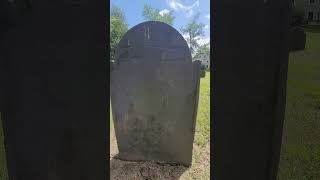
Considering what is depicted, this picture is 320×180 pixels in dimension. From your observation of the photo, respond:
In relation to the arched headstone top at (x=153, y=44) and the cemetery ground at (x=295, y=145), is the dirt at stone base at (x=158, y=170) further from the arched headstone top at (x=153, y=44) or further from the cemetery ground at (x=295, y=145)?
the arched headstone top at (x=153, y=44)

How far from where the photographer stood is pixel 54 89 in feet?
2.69

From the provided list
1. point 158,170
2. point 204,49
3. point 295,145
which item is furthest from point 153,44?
point 295,145

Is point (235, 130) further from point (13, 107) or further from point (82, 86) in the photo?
point (13, 107)

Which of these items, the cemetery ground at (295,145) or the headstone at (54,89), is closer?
the headstone at (54,89)

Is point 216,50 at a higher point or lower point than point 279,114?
higher

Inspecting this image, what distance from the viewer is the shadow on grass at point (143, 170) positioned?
2.80 m

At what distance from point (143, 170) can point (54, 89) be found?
2.24 metres

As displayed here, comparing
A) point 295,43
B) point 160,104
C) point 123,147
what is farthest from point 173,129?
point 295,43

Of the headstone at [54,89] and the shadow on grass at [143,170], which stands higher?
the headstone at [54,89]

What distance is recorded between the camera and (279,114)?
0.78 metres

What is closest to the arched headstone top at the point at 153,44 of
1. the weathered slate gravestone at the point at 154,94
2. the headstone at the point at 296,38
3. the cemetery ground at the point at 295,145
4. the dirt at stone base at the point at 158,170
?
the weathered slate gravestone at the point at 154,94

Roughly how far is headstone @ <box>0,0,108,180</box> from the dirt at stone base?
190cm

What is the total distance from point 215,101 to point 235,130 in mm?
→ 83

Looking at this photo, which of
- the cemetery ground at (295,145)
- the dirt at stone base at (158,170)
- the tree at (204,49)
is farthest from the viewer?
the dirt at stone base at (158,170)
